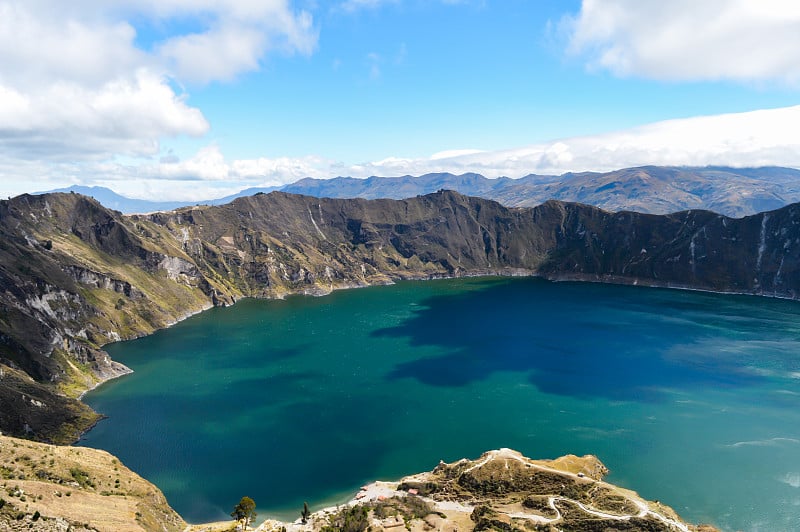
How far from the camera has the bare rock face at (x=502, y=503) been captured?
283ft

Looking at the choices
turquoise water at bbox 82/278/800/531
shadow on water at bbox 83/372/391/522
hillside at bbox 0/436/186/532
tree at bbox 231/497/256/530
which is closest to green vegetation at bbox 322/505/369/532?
tree at bbox 231/497/256/530

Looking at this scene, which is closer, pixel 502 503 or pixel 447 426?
pixel 502 503

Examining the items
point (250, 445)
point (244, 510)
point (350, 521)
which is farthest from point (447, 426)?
point (244, 510)

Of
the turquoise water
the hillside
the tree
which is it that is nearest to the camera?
the hillside

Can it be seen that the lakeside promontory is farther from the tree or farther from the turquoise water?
the turquoise water

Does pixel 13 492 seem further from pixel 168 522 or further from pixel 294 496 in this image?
pixel 294 496

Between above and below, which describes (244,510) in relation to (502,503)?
above

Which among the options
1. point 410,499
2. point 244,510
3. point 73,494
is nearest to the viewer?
point 73,494

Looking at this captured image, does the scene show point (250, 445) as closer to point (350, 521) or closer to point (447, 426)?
point (447, 426)

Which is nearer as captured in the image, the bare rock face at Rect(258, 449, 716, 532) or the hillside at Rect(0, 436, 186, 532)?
the hillside at Rect(0, 436, 186, 532)

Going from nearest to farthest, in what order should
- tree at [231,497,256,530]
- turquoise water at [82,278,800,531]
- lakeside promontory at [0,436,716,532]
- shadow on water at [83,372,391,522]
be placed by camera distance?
lakeside promontory at [0,436,716,532] → tree at [231,497,256,530] → shadow on water at [83,372,391,522] → turquoise water at [82,278,800,531]

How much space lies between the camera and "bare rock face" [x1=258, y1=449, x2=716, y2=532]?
86.2 metres

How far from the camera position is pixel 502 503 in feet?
319

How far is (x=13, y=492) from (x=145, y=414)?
295ft
